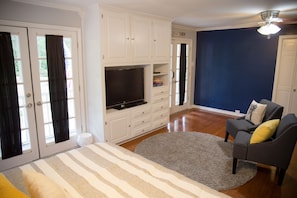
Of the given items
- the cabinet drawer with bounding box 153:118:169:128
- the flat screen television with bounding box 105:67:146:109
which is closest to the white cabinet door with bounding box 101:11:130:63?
the flat screen television with bounding box 105:67:146:109

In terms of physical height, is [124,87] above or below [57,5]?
below

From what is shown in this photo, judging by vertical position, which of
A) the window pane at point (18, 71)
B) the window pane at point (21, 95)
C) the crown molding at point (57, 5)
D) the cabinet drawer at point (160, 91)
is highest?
the crown molding at point (57, 5)

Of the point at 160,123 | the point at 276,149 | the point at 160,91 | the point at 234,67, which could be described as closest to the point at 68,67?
the point at 160,91

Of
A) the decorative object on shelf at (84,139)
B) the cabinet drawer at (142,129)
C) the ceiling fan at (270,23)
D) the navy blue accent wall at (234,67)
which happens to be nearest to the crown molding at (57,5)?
the decorative object on shelf at (84,139)

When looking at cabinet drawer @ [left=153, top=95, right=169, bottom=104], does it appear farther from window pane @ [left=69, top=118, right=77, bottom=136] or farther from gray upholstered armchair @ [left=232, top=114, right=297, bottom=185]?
gray upholstered armchair @ [left=232, top=114, right=297, bottom=185]

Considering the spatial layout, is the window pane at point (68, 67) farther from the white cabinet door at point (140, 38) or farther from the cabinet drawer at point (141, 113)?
the cabinet drawer at point (141, 113)

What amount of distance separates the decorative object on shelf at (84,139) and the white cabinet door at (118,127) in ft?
1.06

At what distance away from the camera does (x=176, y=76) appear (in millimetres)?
5863

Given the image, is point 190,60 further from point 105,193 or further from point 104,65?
point 105,193

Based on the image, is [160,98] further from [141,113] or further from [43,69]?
[43,69]

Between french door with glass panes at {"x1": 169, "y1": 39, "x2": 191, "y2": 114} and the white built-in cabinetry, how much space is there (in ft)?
3.45

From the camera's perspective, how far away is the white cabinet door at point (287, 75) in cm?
479

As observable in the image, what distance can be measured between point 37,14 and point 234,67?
4.87 metres

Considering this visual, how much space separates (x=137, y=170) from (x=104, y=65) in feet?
6.71
